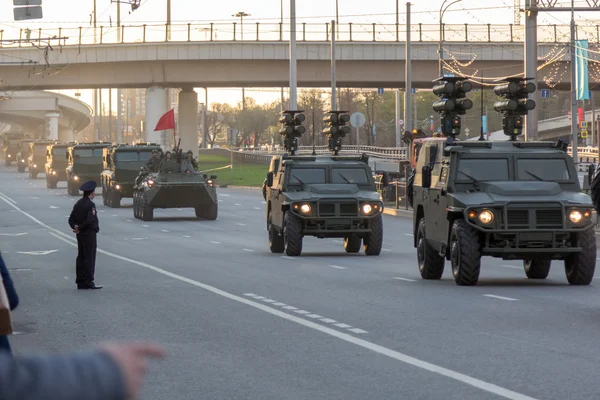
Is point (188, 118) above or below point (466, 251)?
above

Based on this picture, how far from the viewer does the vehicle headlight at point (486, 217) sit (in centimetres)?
1808

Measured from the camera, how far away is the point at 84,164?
6003 centimetres

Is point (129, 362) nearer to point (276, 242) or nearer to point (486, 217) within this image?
point (486, 217)

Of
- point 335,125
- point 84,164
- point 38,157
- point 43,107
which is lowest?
point 84,164

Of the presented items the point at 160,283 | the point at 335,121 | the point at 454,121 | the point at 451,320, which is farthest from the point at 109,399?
the point at 335,121

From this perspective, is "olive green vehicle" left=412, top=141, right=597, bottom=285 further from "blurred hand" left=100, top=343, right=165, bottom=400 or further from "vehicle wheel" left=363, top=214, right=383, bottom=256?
"blurred hand" left=100, top=343, right=165, bottom=400

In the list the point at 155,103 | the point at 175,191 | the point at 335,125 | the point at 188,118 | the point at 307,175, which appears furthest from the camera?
the point at 188,118

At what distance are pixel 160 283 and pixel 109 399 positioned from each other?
17446 millimetres

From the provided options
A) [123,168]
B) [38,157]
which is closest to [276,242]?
[123,168]

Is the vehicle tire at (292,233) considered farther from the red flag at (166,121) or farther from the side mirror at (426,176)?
the red flag at (166,121)

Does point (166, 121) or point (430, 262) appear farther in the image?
point (166, 121)

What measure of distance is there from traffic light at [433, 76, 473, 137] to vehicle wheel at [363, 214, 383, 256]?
11.6ft

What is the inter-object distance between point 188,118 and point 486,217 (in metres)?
69.6

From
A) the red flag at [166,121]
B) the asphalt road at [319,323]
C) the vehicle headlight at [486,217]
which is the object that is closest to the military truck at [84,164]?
the red flag at [166,121]
